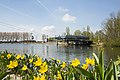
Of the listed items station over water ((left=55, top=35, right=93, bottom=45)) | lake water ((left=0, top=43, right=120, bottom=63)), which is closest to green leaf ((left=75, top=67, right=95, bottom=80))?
lake water ((left=0, top=43, right=120, bottom=63))

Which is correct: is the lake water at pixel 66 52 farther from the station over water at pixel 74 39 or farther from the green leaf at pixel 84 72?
the station over water at pixel 74 39

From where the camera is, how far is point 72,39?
96.6 meters

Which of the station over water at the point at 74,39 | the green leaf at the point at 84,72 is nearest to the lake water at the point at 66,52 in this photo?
the green leaf at the point at 84,72

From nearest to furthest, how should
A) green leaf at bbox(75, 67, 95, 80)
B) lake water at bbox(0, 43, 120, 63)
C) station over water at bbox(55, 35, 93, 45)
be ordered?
green leaf at bbox(75, 67, 95, 80)
lake water at bbox(0, 43, 120, 63)
station over water at bbox(55, 35, 93, 45)

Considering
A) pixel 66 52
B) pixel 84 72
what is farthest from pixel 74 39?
pixel 84 72

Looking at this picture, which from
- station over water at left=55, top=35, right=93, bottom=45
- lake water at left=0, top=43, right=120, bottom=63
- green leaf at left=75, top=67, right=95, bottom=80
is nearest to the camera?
green leaf at left=75, top=67, right=95, bottom=80

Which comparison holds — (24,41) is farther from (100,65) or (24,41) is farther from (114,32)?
(100,65)

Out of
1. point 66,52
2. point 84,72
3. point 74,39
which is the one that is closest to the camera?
point 84,72

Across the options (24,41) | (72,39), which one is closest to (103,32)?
(72,39)

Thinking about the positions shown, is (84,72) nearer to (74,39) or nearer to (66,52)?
(66,52)

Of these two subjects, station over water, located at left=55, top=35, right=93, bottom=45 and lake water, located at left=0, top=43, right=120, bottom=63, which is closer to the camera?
lake water, located at left=0, top=43, right=120, bottom=63

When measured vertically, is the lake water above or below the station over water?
below

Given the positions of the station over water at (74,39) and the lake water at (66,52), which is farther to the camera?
the station over water at (74,39)

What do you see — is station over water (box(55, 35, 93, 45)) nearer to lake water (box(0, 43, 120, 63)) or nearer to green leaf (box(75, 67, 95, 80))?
lake water (box(0, 43, 120, 63))
